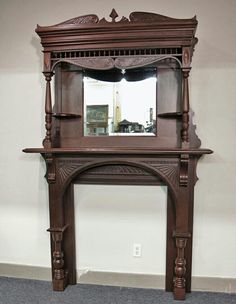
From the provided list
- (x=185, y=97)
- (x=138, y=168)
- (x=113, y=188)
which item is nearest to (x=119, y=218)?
(x=113, y=188)

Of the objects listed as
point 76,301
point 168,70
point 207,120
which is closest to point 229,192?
point 207,120

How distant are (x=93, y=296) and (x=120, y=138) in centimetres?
133

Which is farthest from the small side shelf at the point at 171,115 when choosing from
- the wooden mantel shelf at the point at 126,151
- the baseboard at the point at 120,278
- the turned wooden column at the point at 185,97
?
the baseboard at the point at 120,278

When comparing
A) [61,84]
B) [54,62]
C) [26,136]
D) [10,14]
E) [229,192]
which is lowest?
[229,192]

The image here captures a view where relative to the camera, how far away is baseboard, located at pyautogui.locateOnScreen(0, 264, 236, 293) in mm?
2320

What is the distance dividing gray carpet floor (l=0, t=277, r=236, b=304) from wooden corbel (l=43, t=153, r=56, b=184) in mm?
948

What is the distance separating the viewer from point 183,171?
2111mm

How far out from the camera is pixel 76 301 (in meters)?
2.21

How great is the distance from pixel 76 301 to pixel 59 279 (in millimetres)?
241

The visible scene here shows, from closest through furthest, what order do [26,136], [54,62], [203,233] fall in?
[54,62] → [203,233] → [26,136]

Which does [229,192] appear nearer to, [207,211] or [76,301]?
[207,211]

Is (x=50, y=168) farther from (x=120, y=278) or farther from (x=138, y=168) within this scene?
(x=120, y=278)

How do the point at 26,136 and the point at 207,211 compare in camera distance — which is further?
the point at 26,136

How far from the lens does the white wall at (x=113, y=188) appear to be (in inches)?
86.2
